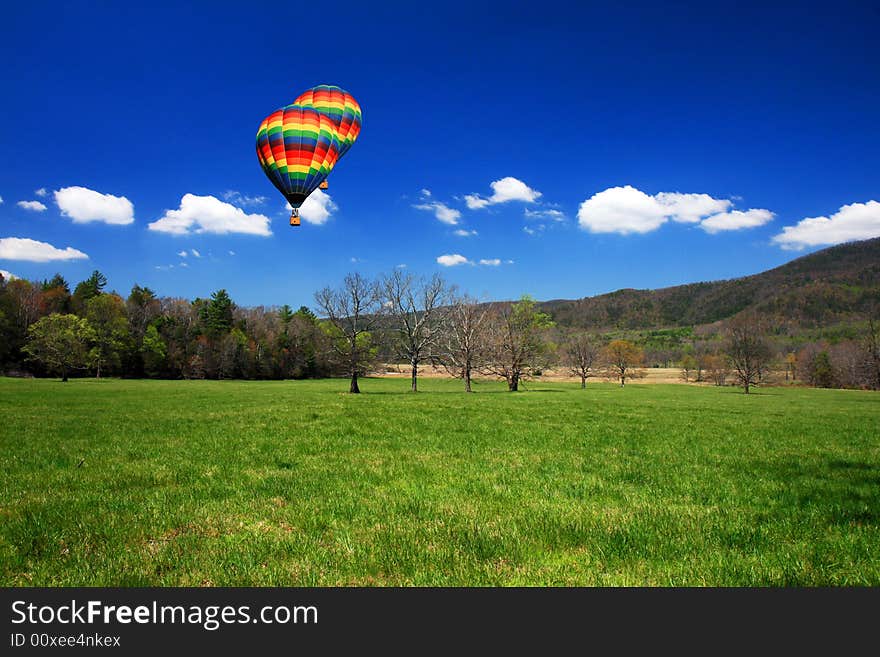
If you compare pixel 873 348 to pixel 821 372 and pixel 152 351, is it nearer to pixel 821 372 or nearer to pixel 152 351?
pixel 821 372

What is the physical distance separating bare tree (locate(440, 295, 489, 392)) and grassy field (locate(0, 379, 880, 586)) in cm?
3573

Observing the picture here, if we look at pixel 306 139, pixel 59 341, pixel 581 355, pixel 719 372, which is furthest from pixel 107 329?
pixel 719 372

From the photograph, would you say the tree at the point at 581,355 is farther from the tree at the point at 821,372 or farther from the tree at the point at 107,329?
the tree at the point at 107,329

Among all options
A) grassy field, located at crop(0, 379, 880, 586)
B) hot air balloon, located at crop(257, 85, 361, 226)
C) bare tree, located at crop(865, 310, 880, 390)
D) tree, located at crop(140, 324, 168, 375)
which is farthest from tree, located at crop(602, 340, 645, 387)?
tree, located at crop(140, 324, 168, 375)

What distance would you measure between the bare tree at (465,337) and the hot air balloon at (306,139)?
76.4 ft

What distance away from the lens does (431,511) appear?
640cm

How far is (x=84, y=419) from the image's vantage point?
59.6ft

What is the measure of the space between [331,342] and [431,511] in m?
43.9

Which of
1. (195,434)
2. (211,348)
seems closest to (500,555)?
(195,434)

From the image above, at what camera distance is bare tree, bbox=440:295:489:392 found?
49.1m

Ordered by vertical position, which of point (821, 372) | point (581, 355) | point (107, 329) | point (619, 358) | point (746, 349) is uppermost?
point (107, 329)

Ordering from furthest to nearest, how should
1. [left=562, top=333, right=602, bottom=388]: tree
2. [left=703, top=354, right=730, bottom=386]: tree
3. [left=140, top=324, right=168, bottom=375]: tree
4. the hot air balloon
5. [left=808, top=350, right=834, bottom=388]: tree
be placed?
1. [left=703, top=354, right=730, bottom=386]: tree
2. [left=808, top=350, right=834, bottom=388]: tree
3. [left=140, top=324, right=168, bottom=375]: tree
4. [left=562, top=333, right=602, bottom=388]: tree
5. the hot air balloon

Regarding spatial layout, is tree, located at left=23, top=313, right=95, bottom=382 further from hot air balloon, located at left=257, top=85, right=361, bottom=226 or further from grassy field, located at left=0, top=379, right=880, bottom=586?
grassy field, located at left=0, top=379, right=880, bottom=586

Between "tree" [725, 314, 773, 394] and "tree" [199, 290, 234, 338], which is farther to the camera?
"tree" [199, 290, 234, 338]
